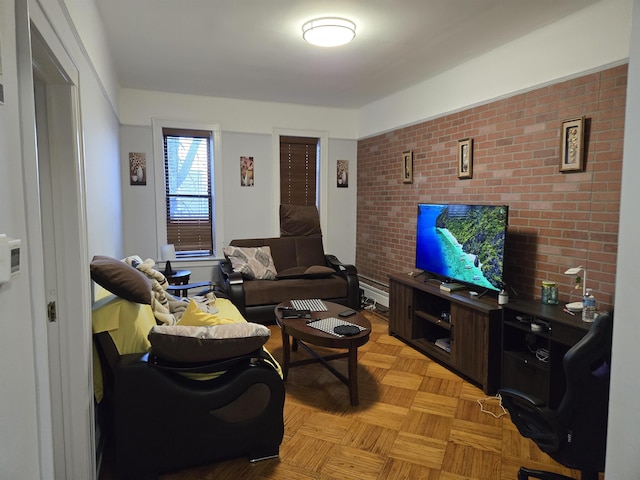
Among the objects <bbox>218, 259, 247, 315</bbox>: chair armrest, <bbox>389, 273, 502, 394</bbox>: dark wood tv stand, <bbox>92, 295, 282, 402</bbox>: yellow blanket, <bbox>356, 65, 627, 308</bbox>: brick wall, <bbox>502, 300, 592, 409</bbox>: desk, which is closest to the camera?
<bbox>92, 295, 282, 402</bbox>: yellow blanket

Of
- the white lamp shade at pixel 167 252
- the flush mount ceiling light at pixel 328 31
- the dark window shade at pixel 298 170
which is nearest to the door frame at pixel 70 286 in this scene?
the flush mount ceiling light at pixel 328 31

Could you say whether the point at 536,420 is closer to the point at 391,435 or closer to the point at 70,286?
the point at 391,435

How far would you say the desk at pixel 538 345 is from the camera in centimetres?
235

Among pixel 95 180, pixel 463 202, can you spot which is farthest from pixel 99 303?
pixel 463 202

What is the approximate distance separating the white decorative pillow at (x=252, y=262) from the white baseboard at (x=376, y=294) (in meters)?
1.29

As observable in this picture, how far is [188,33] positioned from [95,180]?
134cm

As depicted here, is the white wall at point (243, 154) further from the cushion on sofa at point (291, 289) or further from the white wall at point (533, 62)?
the white wall at point (533, 62)

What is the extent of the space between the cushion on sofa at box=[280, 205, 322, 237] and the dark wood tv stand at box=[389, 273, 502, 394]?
1.63 metres

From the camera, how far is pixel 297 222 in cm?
526

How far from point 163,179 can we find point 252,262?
4.80 feet

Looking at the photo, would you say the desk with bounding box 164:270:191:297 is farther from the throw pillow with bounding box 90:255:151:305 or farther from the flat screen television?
the flat screen television

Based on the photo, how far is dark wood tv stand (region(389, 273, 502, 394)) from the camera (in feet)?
9.42

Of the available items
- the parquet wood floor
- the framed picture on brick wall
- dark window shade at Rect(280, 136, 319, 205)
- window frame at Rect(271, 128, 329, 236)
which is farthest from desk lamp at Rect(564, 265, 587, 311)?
dark window shade at Rect(280, 136, 319, 205)

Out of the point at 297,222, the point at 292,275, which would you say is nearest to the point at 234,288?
the point at 292,275
